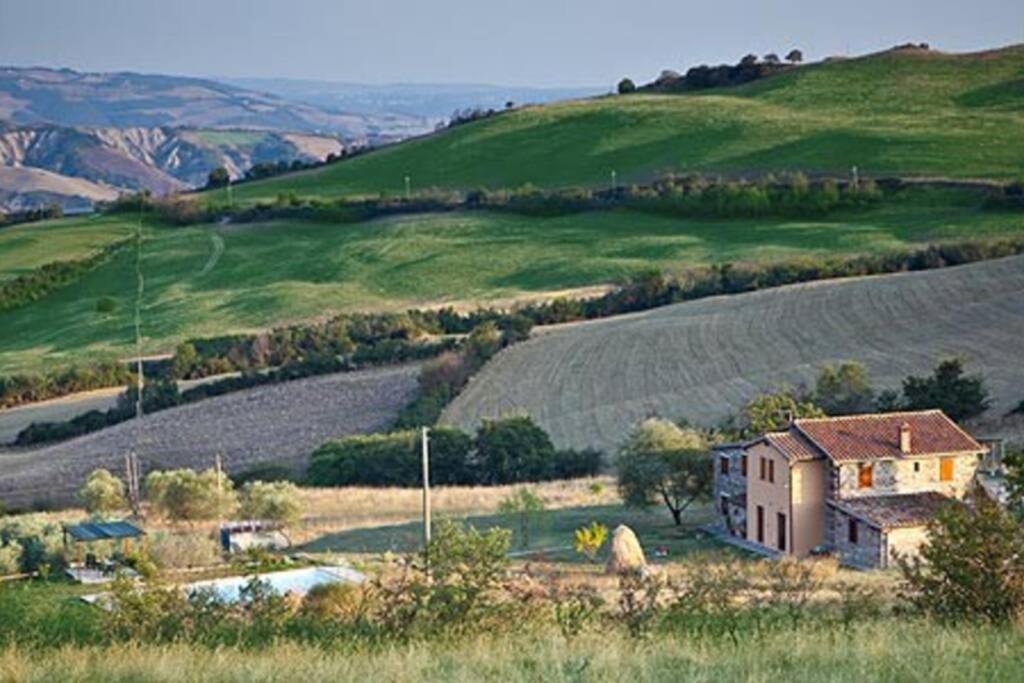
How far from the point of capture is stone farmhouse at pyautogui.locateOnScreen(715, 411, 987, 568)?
31438 mm

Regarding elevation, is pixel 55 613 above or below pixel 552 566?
above

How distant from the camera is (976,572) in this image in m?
12.5

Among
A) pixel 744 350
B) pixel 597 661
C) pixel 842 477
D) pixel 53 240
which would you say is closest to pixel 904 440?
pixel 842 477

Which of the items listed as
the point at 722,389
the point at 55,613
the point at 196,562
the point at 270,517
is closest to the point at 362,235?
the point at 722,389

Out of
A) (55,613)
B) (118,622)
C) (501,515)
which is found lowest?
(501,515)

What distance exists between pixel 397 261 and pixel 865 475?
44.8 meters

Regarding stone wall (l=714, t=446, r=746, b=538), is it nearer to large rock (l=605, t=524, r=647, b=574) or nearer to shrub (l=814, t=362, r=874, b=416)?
large rock (l=605, t=524, r=647, b=574)

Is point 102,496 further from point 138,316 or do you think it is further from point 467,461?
point 138,316

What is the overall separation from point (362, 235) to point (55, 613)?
64552 mm

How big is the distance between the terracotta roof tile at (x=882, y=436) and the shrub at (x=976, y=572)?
18948 mm

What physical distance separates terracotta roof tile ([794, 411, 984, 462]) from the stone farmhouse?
2cm

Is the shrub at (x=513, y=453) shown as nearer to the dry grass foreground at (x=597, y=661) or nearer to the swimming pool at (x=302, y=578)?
the swimming pool at (x=302, y=578)

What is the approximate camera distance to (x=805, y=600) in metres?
14.0

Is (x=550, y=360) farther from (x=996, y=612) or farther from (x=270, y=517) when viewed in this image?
(x=996, y=612)
